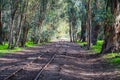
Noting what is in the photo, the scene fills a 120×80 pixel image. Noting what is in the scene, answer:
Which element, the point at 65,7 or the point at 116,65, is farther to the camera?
the point at 65,7

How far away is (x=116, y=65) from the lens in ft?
77.4

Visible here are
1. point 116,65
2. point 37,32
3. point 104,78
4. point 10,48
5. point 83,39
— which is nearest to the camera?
point 104,78

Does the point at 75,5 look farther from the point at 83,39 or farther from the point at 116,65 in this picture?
the point at 116,65

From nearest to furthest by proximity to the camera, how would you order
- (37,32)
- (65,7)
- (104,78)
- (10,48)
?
(104,78) → (10,48) → (37,32) → (65,7)

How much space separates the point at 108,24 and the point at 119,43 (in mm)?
2180

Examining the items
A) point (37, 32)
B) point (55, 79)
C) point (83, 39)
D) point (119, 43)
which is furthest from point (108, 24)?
point (83, 39)

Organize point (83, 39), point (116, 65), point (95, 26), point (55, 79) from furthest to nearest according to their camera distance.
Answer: point (83, 39) < point (95, 26) < point (116, 65) < point (55, 79)

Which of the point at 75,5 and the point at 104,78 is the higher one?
the point at 75,5

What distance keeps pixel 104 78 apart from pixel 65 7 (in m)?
86.4

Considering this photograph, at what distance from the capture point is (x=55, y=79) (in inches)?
647

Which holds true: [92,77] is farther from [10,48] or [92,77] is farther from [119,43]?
[10,48]

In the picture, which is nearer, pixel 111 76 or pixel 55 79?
pixel 55 79

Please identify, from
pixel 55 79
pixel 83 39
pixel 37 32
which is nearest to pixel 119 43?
pixel 55 79

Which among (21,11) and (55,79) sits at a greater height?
(21,11)
